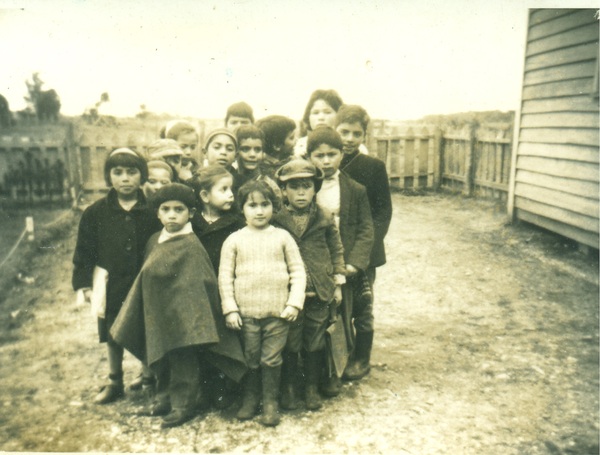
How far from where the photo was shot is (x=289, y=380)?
3412mm

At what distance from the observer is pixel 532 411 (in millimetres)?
3328

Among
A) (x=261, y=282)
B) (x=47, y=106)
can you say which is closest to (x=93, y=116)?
(x=47, y=106)

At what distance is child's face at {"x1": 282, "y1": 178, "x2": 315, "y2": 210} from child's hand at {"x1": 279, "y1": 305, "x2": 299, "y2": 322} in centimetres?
62

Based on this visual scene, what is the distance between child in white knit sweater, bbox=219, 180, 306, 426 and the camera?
3.12 metres

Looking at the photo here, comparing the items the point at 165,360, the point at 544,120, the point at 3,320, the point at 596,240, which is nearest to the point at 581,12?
the point at 544,120

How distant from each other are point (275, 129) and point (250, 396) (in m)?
1.86

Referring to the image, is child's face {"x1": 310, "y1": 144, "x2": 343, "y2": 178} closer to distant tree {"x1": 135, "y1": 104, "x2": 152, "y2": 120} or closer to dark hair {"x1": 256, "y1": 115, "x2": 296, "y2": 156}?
dark hair {"x1": 256, "y1": 115, "x2": 296, "y2": 156}

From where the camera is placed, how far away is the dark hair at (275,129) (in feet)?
12.9

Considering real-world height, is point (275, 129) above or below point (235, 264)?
above

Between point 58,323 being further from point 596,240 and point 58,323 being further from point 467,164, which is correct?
point 467,164

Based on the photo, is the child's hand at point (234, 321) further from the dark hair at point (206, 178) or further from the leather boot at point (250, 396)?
the dark hair at point (206, 178)

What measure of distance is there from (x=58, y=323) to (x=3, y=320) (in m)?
0.52

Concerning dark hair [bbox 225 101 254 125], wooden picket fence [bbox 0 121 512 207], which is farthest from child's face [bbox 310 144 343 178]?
wooden picket fence [bbox 0 121 512 207]

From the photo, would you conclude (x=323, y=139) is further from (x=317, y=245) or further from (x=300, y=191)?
(x=317, y=245)
